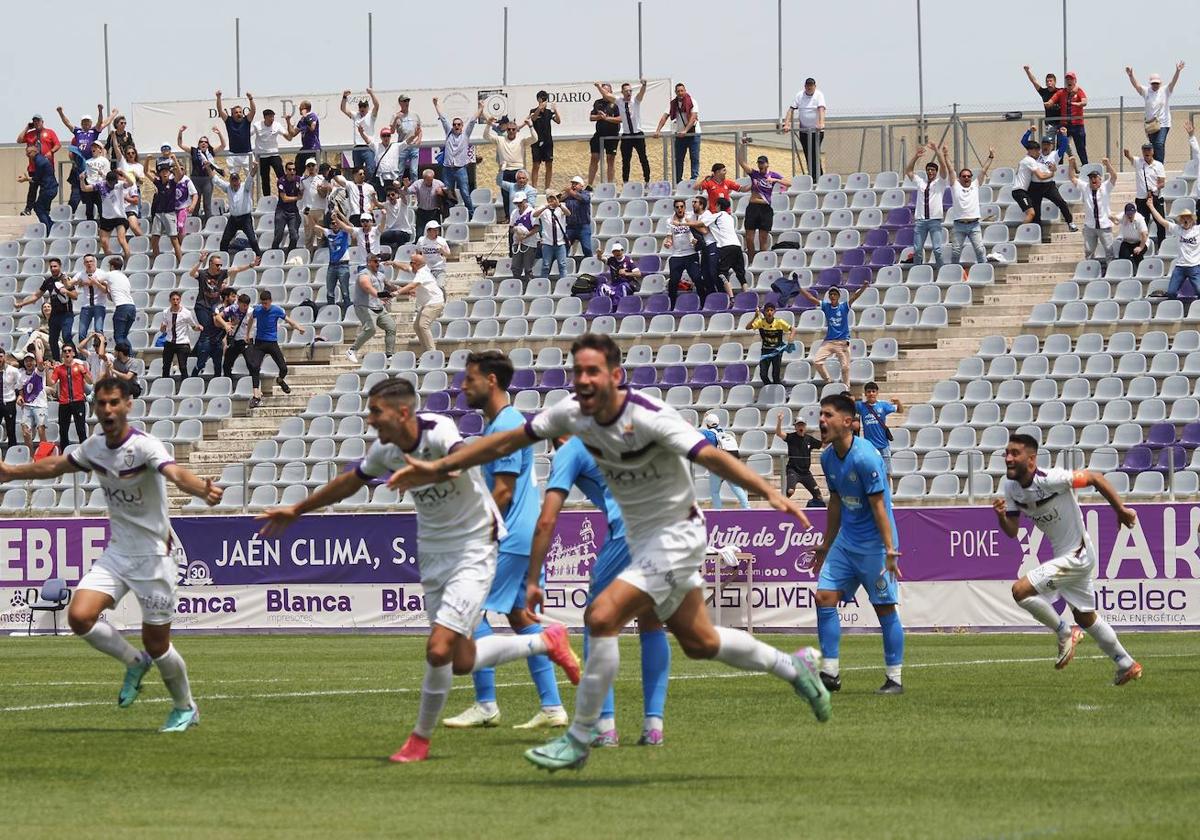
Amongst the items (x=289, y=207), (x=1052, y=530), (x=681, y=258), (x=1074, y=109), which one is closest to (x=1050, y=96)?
(x=1074, y=109)

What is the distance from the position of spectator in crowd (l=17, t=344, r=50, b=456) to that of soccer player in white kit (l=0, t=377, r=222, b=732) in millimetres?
21213

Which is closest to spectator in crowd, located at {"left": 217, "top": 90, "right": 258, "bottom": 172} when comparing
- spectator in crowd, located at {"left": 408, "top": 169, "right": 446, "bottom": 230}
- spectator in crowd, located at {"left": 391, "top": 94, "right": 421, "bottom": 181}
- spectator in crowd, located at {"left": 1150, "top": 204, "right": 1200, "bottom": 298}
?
spectator in crowd, located at {"left": 391, "top": 94, "right": 421, "bottom": 181}

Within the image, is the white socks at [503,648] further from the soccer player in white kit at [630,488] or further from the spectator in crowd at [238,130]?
the spectator in crowd at [238,130]

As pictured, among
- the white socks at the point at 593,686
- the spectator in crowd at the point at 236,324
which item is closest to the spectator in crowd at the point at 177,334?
the spectator in crowd at the point at 236,324

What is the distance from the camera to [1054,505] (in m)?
16.9

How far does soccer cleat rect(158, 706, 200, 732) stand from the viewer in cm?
1333

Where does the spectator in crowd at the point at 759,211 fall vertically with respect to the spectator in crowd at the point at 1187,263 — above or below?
above

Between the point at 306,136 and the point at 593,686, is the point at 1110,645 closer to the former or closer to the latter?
the point at 593,686

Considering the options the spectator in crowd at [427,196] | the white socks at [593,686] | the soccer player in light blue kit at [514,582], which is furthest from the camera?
the spectator in crowd at [427,196]

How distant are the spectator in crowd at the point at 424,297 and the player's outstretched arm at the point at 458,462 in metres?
25.0

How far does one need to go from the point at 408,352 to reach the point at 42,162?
427 inches

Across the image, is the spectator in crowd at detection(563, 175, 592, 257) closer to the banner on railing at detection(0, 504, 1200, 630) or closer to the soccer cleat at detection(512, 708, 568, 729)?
the banner on railing at detection(0, 504, 1200, 630)

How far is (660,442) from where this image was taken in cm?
1021

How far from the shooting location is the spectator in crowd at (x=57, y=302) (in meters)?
36.2
